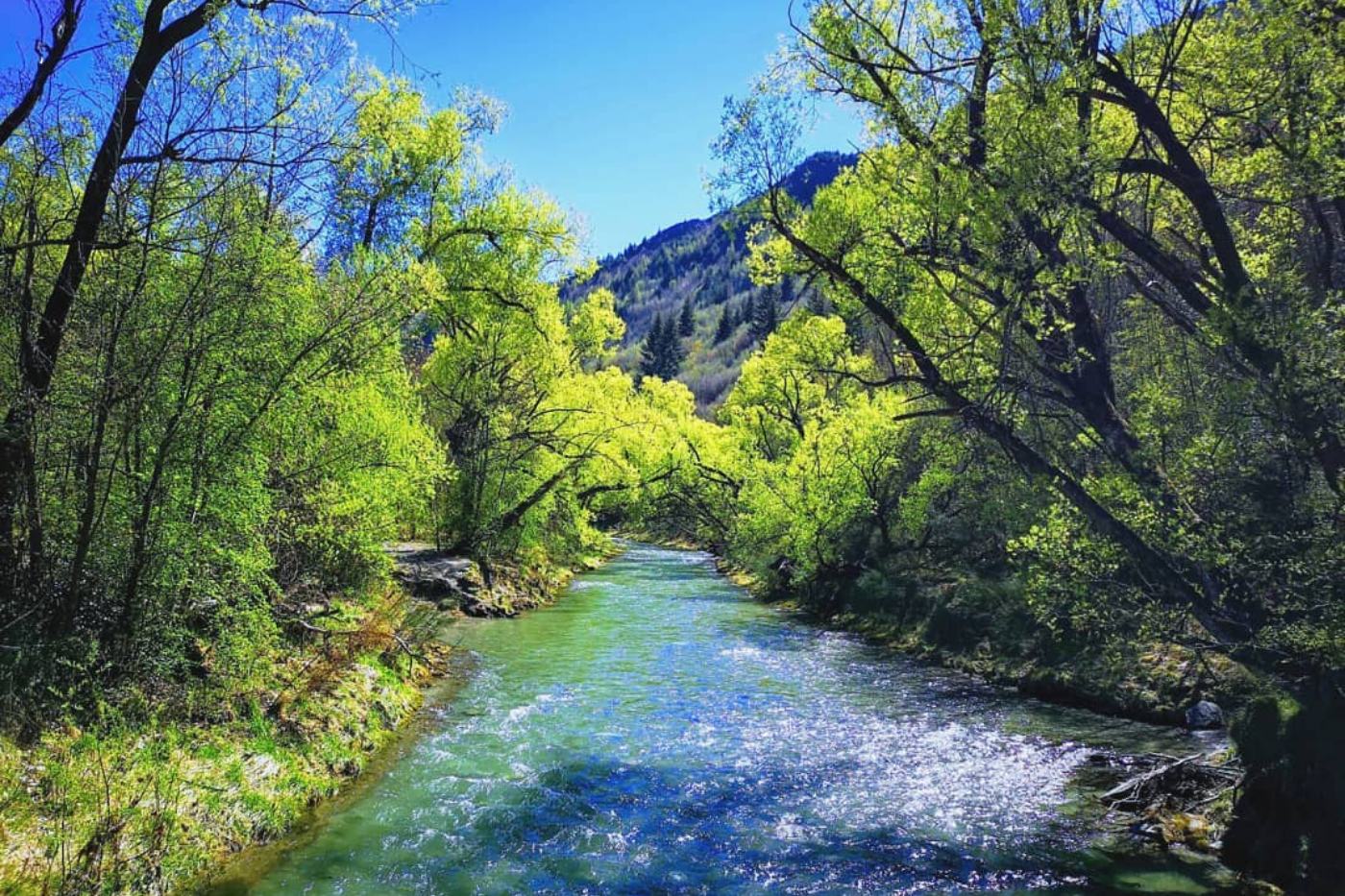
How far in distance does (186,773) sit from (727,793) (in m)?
6.19

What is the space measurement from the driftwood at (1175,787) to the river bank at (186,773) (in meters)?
9.88

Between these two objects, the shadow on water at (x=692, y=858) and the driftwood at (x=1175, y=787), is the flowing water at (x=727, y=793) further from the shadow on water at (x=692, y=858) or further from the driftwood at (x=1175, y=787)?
the driftwood at (x=1175, y=787)

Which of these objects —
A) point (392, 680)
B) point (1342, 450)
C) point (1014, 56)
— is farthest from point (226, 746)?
point (1342, 450)

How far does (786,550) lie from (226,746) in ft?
69.5

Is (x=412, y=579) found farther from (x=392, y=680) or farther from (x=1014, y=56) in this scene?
(x=1014, y=56)

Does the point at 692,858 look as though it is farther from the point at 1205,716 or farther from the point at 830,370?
the point at 1205,716

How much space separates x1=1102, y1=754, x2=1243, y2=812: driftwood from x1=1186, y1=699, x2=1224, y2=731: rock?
3073 mm

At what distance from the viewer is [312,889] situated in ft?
21.4

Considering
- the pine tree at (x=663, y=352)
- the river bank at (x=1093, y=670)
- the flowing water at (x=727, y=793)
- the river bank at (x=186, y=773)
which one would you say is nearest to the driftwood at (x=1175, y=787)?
the river bank at (x=1093, y=670)

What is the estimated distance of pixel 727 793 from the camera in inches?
372

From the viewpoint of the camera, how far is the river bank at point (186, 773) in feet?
18.2

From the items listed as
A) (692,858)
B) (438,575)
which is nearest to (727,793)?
(692,858)

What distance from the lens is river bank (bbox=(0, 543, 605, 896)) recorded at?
5562 millimetres

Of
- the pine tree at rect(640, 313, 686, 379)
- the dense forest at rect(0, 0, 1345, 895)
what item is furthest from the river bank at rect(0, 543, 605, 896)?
the pine tree at rect(640, 313, 686, 379)
